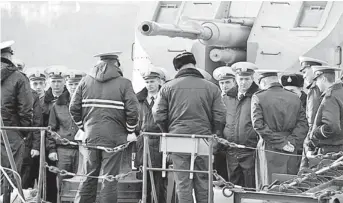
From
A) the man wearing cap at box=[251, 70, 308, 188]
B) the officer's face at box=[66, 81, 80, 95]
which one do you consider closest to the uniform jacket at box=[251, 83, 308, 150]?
the man wearing cap at box=[251, 70, 308, 188]

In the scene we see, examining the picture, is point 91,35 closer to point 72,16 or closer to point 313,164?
point 72,16

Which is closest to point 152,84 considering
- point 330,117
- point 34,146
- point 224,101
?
point 224,101

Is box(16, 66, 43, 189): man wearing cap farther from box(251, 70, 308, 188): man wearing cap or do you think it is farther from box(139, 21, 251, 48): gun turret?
box(251, 70, 308, 188): man wearing cap

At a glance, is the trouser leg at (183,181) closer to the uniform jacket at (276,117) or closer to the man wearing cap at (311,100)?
the uniform jacket at (276,117)

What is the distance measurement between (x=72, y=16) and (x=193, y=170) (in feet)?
65.2

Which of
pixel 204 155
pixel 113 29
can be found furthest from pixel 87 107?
pixel 113 29

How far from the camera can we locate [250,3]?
1524 centimetres

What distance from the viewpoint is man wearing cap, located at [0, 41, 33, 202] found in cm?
1159

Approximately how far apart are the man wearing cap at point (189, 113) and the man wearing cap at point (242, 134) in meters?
1.14

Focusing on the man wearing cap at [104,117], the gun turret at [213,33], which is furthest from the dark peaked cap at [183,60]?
the gun turret at [213,33]

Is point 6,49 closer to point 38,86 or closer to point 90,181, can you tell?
point 90,181

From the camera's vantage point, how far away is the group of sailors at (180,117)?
11422 millimetres

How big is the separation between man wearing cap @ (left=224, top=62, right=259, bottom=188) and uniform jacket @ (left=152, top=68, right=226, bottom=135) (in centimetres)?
117

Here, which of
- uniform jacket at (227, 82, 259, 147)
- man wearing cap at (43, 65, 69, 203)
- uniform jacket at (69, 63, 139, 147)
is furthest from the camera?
man wearing cap at (43, 65, 69, 203)
